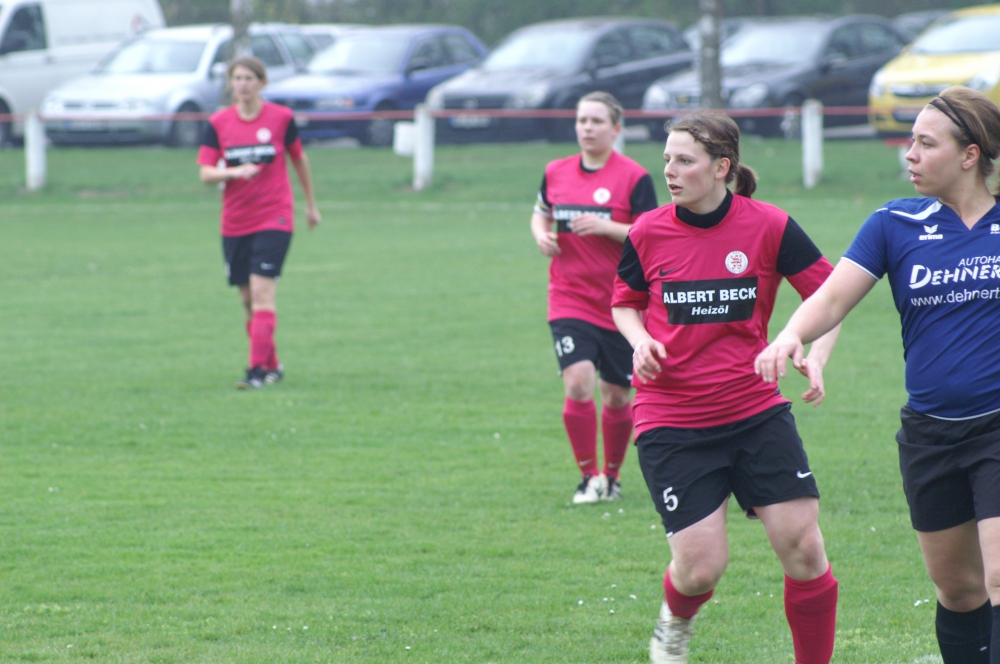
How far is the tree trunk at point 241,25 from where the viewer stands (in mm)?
22984

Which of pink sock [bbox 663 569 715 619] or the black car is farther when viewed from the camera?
the black car

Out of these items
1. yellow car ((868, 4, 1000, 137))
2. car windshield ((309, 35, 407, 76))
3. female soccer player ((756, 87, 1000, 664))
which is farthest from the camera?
car windshield ((309, 35, 407, 76))

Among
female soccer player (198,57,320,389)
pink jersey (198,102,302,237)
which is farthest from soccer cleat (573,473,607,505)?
pink jersey (198,102,302,237)

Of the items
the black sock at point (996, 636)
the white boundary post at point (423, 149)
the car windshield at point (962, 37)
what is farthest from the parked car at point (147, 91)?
the black sock at point (996, 636)

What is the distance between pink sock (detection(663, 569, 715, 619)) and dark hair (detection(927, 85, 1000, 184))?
152 centimetres

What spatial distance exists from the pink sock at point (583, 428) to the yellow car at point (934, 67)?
1394 cm

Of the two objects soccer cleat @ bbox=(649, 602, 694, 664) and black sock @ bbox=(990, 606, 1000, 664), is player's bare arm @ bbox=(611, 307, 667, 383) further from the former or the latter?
black sock @ bbox=(990, 606, 1000, 664)

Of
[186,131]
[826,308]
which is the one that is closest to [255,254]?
[826,308]

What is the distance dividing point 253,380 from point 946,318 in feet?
21.3

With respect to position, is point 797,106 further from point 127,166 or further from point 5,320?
point 5,320

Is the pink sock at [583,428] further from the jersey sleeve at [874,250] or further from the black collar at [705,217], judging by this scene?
the jersey sleeve at [874,250]

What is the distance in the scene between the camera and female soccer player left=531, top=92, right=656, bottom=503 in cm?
658

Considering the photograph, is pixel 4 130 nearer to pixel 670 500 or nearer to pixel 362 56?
pixel 362 56

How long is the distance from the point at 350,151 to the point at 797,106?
770 centimetres
